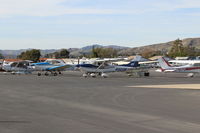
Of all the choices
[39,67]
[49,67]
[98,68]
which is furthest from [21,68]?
[98,68]

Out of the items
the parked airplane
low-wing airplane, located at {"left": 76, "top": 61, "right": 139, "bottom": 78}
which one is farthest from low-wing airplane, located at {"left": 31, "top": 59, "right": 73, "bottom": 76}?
low-wing airplane, located at {"left": 76, "top": 61, "right": 139, "bottom": 78}

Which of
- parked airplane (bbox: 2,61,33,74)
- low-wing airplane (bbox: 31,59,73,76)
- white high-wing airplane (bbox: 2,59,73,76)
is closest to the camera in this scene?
low-wing airplane (bbox: 31,59,73,76)

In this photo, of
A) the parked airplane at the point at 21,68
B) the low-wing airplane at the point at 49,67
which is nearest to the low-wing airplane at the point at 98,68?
the low-wing airplane at the point at 49,67

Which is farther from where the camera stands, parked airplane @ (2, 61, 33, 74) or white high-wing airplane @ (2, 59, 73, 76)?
parked airplane @ (2, 61, 33, 74)

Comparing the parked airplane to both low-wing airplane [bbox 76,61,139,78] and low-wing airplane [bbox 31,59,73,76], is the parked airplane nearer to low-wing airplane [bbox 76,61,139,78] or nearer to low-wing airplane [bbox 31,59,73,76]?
low-wing airplane [bbox 31,59,73,76]

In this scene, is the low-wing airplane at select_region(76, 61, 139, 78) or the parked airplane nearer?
the low-wing airplane at select_region(76, 61, 139, 78)

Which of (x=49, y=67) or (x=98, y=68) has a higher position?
(x=49, y=67)

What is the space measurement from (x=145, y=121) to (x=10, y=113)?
4.60 meters

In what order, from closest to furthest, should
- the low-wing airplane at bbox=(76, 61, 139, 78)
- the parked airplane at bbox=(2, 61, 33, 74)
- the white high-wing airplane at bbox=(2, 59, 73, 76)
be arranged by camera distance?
the low-wing airplane at bbox=(76, 61, 139, 78) → the white high-wing airplane at bbox=(2, 59, 73, 76) → the parked airplane at bbox=(2, 61, 33, 74)

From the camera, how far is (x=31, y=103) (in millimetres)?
14508

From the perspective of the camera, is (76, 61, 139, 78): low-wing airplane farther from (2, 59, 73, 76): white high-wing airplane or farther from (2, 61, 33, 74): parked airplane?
(2, 61, 33, 74): parked airplane

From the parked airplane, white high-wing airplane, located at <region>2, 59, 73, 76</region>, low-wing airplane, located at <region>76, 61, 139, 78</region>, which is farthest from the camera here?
the parked airplane

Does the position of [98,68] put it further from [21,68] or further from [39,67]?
[21,68]

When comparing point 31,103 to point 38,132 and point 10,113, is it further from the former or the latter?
point 38,132
